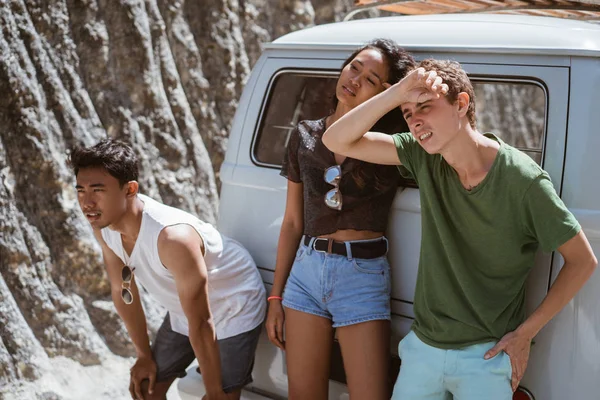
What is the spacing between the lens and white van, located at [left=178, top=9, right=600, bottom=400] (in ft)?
8.46

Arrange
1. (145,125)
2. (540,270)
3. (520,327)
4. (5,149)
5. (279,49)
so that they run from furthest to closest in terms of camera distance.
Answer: (145,125) < (5,149) < (279,49) < (540,270) < (520,327)

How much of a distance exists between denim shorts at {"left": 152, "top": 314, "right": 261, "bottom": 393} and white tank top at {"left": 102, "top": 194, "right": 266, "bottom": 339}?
46mm

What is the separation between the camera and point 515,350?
2.46m

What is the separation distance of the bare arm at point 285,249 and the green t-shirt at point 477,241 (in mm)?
598

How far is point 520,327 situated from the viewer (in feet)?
8.04

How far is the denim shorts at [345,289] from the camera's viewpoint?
2840 mm

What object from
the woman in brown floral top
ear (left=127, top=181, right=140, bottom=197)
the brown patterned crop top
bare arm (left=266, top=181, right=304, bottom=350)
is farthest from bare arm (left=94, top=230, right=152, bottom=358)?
the brown patterned crop top

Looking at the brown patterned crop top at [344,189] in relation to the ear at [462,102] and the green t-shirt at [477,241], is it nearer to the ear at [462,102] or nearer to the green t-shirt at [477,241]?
the green t-shirt at [477,241]

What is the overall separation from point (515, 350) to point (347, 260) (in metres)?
0.71

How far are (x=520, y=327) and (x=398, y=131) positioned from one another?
3.00 feet

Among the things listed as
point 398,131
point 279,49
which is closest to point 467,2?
point 279,49

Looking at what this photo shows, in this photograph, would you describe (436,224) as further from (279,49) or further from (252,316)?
(279,49)

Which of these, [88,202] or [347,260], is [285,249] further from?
[88,202]

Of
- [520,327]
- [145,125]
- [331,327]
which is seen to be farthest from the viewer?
[145,125]
